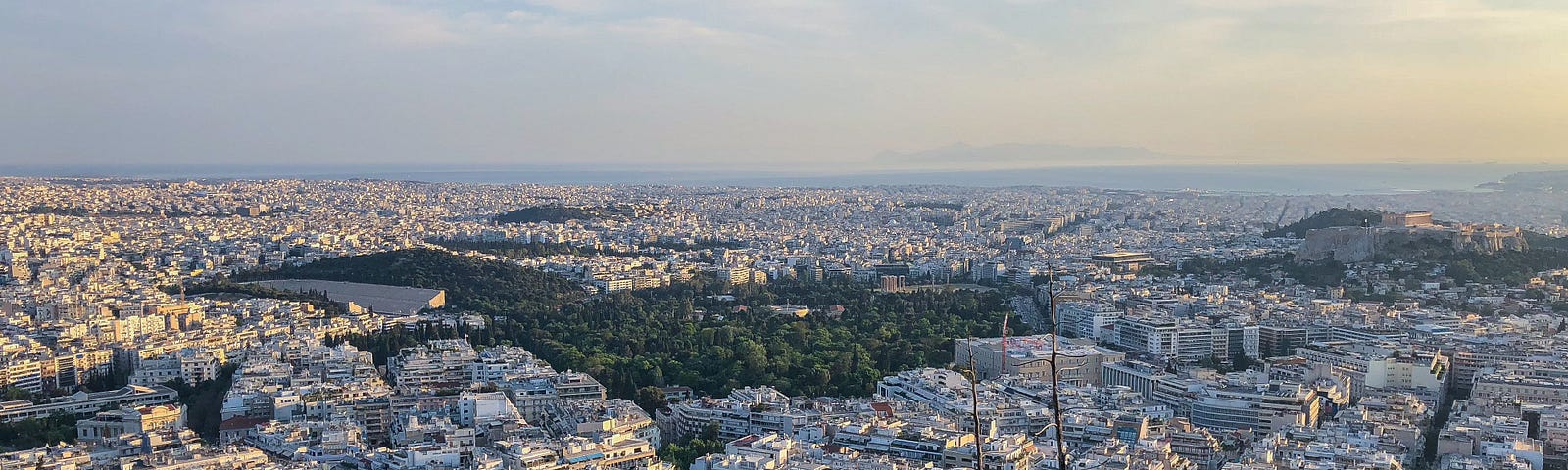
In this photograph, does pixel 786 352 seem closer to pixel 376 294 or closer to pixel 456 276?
pixel 376 294

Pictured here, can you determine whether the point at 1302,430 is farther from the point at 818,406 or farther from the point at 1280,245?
A: the point at 1280,245

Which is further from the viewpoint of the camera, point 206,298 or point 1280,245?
point 1280,245

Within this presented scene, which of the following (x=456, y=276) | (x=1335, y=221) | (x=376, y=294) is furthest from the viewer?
(x=1335, y=221)

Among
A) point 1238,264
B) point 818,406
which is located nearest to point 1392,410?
point 818,406

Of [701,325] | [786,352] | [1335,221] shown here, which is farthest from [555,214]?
[786,352]

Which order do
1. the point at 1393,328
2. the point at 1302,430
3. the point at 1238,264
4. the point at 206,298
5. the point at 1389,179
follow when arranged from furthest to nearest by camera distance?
the point at 1389,179 < the point at 1238,264 < the point at 206,298 < the point at 1393,328 < the point at 1302,430

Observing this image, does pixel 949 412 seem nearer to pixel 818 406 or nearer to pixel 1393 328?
pixel 818 406

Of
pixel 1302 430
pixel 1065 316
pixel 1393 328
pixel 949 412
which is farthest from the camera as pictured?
pixel 1065 316
